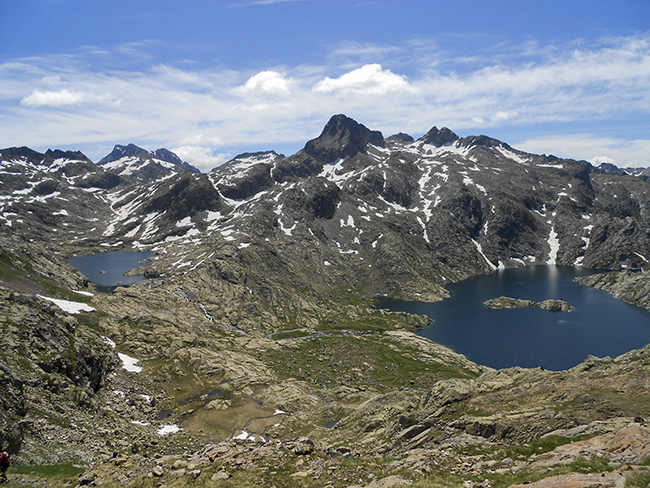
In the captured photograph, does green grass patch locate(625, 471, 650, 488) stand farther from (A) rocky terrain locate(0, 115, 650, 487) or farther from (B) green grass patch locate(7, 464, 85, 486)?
(B) green grass patch locate(7, 464, 85, 486)

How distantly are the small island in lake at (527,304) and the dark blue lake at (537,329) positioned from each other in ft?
12.9

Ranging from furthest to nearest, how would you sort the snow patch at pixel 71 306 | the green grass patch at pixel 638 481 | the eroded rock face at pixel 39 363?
the snow patch at pixel 71 306
the eroded rock face at pixel 39 363
the green grass patch at pixel 638 481

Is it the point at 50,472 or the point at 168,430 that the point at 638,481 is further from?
the point at 168,430

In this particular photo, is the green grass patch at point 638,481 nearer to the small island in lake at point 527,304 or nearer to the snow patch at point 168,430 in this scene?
the snow patch at point 168,430

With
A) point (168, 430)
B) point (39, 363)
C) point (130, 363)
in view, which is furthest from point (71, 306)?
point (168, 430)

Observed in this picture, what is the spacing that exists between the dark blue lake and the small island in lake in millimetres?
3920

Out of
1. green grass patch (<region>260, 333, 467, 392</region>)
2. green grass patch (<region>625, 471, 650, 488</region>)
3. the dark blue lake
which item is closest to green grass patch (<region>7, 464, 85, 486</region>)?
green grass patch (<region>625, 471, 650, 488</region>)

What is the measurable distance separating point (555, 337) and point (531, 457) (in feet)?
425

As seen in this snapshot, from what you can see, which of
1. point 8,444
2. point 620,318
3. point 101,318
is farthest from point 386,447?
point 620,318

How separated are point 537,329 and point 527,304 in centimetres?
3501

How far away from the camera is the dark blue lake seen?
11394 centimetres

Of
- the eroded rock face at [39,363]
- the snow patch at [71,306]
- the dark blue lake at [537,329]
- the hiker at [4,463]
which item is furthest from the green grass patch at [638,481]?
the dark blue lake at [537,329]

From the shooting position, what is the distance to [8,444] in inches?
1026

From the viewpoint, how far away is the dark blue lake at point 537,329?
11394 cm
